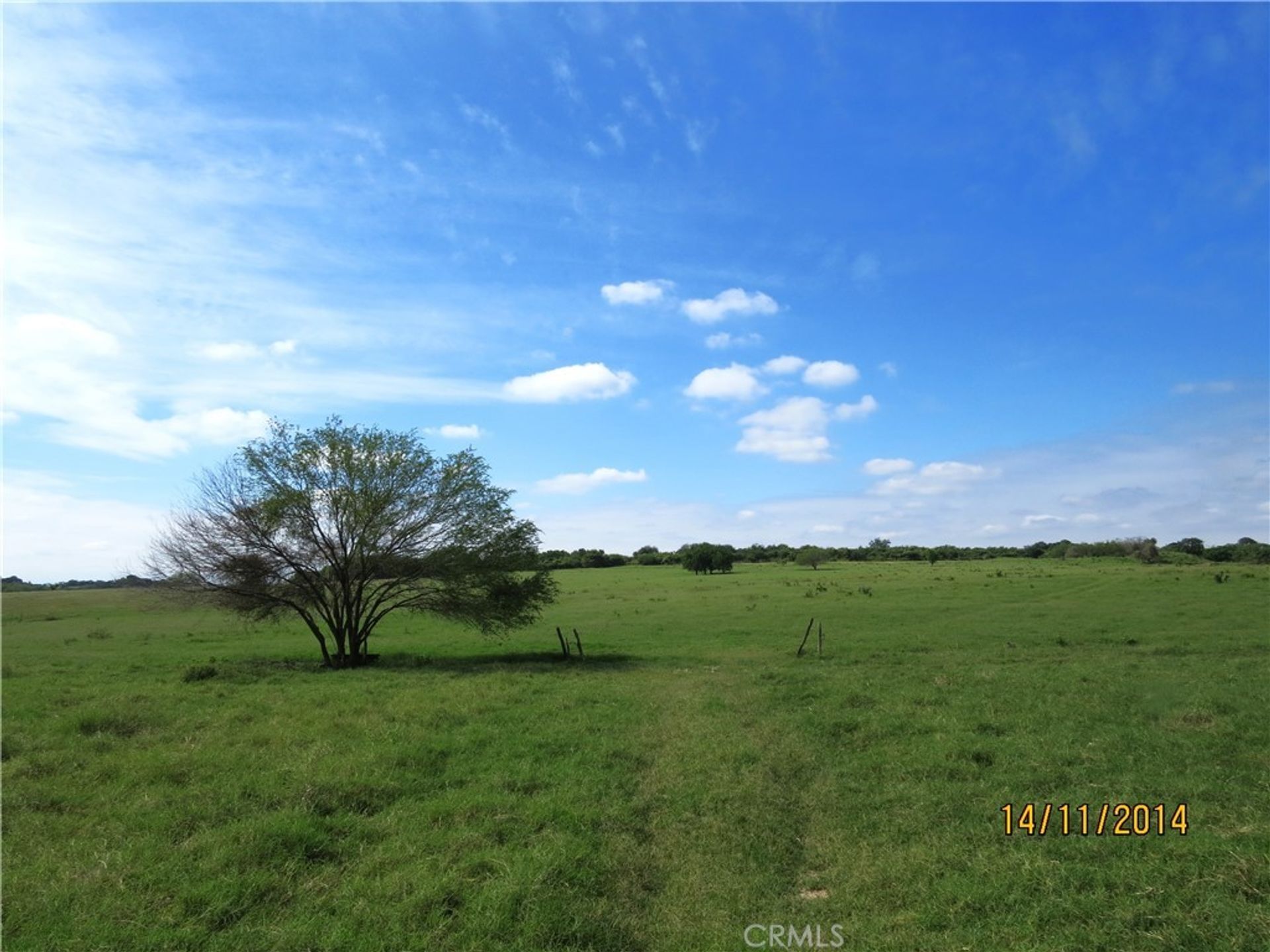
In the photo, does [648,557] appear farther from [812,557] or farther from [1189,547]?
[1189,547]

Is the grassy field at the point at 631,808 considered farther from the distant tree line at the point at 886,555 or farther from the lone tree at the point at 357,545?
the distant tree line at the point at 886,555

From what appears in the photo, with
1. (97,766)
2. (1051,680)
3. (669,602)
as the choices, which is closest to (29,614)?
(669,602)

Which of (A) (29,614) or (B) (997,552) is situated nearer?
(A) (29,614)

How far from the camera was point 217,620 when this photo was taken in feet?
207

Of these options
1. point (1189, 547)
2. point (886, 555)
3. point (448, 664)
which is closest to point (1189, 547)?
point (1189, 547)

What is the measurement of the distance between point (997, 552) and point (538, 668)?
6416 inches

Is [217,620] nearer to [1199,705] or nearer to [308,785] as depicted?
[308,785]

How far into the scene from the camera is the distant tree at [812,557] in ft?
450

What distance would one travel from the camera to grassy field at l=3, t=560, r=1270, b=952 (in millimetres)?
7949

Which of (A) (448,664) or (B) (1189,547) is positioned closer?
(A) (448,664)

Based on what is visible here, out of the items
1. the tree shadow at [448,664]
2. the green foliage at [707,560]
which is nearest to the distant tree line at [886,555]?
the green foliage at [707,560]
